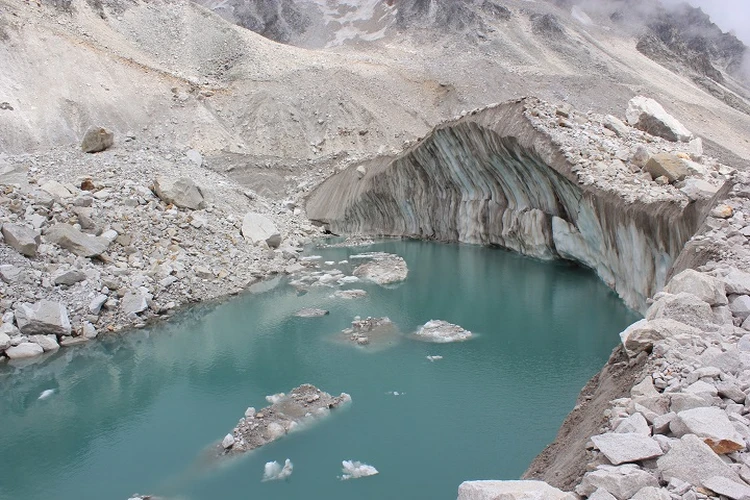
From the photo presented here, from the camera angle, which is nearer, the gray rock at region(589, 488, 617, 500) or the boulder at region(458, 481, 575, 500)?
the gray rock at region(589, 488, 617, 500)

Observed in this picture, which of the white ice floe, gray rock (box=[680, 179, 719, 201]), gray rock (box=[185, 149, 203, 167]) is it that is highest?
gray rock (box=[680, 179, 719, 201])

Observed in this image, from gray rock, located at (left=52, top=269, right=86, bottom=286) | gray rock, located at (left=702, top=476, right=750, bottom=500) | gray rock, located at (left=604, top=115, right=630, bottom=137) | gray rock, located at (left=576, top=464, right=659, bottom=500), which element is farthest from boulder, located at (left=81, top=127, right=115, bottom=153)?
gray rock, located at (left=702, top=476, right=750, bottom=500)

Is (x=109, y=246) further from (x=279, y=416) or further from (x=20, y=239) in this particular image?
(x=279, y=416)

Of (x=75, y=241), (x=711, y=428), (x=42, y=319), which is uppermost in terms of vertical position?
(x=711, y=428)

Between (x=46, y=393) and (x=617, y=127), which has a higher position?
(x=617, y=127)

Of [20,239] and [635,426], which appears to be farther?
[20,239]

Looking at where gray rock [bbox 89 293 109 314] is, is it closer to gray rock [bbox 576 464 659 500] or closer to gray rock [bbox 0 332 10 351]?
gray rock [bbox 0 332 10 351]

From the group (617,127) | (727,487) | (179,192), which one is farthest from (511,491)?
(179,192)

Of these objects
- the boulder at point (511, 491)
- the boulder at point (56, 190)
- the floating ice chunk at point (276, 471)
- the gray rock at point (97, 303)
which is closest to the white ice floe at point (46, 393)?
the gray rock at point (97, 303)
